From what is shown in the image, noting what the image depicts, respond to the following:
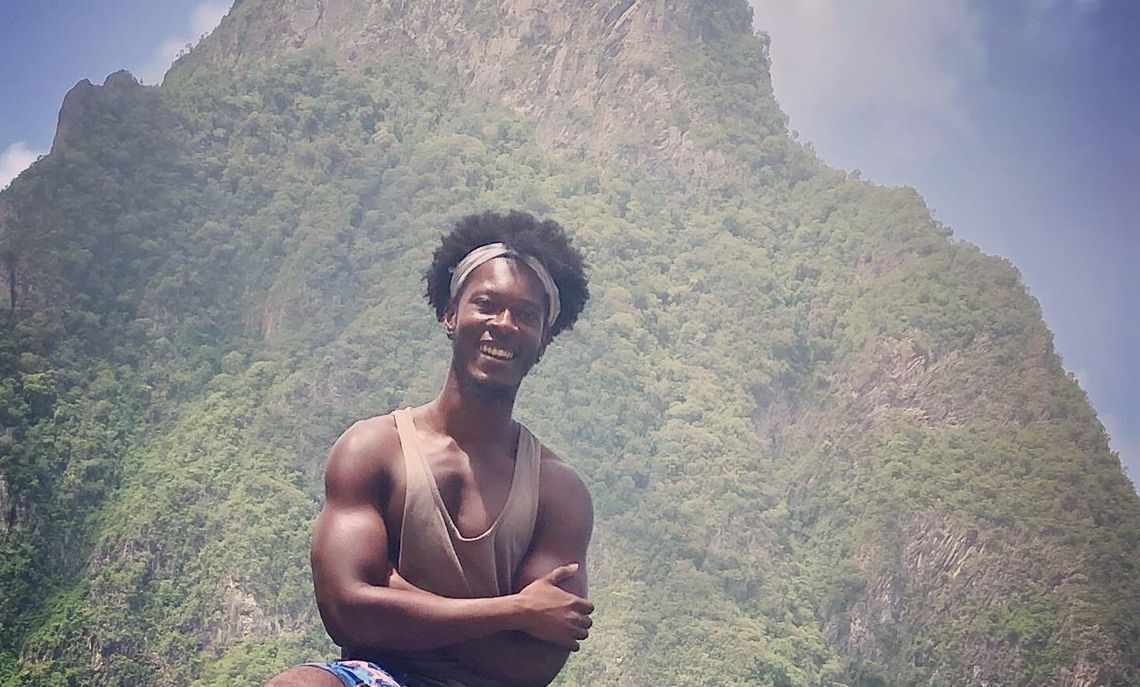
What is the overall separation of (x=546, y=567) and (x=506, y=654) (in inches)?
8.4

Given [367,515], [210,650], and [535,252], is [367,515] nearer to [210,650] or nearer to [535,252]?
[535,252]

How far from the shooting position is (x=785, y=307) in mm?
53844

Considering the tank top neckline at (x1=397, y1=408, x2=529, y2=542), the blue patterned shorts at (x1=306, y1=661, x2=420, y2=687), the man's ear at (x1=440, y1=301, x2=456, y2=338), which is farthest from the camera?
the man's ear at (x1=440, y1=301, x2=456, y2=338)

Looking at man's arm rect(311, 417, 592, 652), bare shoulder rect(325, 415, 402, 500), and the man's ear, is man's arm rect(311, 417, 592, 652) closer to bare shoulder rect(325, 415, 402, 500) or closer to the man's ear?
bare shoulder rect(325, 415, 402, 500)

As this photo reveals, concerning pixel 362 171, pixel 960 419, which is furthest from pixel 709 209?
pixel 960 419

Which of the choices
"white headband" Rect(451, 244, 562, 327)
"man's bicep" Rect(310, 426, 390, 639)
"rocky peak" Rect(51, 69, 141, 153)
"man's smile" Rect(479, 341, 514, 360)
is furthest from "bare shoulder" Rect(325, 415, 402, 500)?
"rocky peak" Rect(51, 69, 141, 153)

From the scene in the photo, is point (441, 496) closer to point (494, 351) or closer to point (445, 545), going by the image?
point (445, 545)

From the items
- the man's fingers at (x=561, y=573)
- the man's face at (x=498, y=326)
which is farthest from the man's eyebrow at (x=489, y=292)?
the man's fingers at (x=561, y=573)

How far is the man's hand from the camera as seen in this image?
8.28 feet

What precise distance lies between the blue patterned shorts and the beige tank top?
0.17m

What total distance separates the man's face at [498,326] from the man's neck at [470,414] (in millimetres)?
18

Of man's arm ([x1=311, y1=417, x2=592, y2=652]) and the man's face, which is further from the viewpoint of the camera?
the man's face

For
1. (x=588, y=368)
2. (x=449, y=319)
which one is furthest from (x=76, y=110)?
(x=449, y=319)

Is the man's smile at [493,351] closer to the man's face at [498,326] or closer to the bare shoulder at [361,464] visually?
the man's face at [498,326]
